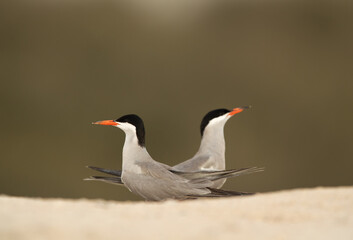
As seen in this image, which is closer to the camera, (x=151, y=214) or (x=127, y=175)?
(x=151, y=214)

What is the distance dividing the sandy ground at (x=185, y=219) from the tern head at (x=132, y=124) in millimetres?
748

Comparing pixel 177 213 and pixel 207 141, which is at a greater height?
pixel 207 141

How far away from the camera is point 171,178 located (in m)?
3.35

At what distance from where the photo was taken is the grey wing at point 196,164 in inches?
146

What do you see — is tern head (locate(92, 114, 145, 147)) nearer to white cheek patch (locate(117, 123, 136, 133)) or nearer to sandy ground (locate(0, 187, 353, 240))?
white cheek patch (locate(117, 123, 136, 133))

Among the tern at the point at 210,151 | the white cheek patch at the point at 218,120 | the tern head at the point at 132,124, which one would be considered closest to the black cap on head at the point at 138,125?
the tern head at the point at 132,124

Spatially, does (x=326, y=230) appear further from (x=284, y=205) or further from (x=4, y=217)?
(x=4, y=217)

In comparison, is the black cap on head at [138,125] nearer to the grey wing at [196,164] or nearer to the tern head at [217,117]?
the grey wing at [196,164]

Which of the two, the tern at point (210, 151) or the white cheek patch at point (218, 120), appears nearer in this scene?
the tern at point (210, 151)

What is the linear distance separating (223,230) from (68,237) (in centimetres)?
58

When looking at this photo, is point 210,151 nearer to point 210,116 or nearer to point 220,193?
point 210,116

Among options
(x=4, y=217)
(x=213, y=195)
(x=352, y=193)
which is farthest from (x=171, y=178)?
(x=4, y=217)

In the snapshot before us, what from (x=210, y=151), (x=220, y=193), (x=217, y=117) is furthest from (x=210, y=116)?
(x=220, y=193)

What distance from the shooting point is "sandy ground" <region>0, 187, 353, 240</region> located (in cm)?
207
